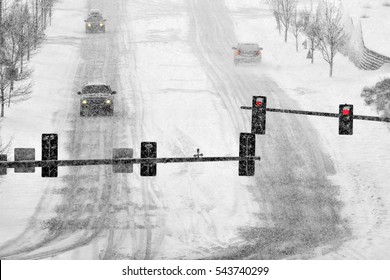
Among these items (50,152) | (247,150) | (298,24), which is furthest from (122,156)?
(298,24)

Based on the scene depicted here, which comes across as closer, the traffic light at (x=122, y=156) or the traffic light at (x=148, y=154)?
the traffic light at (x=148, y=154)

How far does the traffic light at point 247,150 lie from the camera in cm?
2106

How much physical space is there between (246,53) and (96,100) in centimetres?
→ 1562

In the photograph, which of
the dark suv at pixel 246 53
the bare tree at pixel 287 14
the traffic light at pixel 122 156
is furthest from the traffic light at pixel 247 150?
the bare tree at pixel 287 14

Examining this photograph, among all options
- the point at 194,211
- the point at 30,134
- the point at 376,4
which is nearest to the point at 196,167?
the point at 194,211

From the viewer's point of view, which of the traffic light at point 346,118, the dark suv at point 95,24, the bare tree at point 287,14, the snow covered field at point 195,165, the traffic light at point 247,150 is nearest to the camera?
the traffic light at point 247,150

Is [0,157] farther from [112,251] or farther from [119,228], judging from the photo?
[119,228]

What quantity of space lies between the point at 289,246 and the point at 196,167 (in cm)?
1026

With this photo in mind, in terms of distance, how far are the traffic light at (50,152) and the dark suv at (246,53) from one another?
129 feet

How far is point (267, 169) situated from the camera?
3928 centimetres

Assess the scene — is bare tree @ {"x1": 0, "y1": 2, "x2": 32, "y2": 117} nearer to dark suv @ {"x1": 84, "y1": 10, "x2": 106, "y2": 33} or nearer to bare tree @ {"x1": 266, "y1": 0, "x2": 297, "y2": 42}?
dark suv @ {"x1": 84, "y1": 10, "x2": 106, "y2": 33}

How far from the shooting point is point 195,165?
4006 cm

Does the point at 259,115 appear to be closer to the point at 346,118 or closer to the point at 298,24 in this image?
the point at 346,118

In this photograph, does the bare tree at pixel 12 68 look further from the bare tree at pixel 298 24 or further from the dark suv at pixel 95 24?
the bare tree at pixel 298 24
